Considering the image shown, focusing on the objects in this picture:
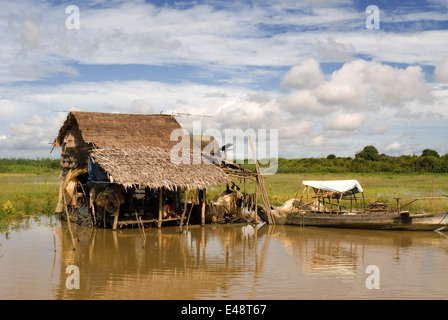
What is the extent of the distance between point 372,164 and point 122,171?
35.8 m

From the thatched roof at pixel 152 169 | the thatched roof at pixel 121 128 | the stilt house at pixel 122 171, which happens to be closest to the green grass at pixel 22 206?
the stilt house at pixel 122 171

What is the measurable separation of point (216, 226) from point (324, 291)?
8.21m

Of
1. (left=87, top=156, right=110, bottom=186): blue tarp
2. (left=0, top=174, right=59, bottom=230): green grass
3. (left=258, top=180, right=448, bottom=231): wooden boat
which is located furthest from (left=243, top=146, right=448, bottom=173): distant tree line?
(left=87, top=156, right=110, bottom=186): blue tarp

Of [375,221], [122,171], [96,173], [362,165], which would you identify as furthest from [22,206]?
[362,165]

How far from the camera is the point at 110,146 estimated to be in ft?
50.6

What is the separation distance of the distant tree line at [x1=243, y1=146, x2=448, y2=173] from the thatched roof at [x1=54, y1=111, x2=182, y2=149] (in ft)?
71.6

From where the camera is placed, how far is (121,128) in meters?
16.7

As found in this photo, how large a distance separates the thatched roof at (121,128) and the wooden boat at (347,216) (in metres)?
4.52

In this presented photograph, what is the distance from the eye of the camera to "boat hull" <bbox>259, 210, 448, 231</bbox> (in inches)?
582

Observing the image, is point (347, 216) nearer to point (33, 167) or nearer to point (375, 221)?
point (375, 221)

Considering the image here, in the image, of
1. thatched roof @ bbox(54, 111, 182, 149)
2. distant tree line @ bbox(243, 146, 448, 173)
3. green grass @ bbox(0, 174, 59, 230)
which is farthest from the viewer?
distant tree line @ bbox(243, 146, 448, 173)

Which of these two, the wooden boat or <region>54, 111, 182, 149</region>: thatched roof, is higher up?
<region>54, 111, 182, 149</region>: thatched roof

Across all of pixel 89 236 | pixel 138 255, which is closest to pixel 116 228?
pixel 89 236

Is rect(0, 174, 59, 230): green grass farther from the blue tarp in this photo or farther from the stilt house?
the blue tarp
